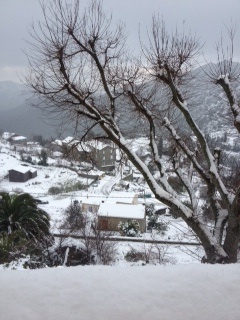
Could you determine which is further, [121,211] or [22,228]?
[121,211]

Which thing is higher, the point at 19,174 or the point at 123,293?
the point at 123,293

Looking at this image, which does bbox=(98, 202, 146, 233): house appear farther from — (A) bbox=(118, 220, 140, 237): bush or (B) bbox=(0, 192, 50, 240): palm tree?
(B) bbox=(0, 192, 50, 240): palm tree

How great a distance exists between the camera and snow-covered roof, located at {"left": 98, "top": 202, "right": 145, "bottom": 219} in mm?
21672

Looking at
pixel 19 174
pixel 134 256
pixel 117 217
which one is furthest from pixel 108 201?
pixel 19 174

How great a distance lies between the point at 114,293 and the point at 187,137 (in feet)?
15.3

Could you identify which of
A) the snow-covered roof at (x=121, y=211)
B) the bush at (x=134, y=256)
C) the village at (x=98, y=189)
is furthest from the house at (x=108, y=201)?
the bush at (x=134, y=256)

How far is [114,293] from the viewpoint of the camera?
6.65ft

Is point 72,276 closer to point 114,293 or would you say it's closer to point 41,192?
point 114,293

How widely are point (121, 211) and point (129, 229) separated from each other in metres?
3.03

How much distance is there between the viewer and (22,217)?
8391 mm

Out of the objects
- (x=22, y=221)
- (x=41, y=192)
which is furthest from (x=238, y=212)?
(x=41, y=192)

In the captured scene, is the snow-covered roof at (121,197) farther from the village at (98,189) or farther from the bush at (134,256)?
the bush at (134,256)

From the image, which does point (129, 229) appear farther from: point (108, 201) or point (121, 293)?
point (121, 293)

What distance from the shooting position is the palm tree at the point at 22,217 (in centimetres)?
826
